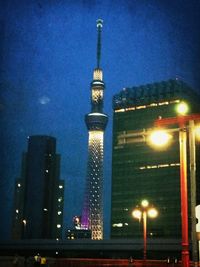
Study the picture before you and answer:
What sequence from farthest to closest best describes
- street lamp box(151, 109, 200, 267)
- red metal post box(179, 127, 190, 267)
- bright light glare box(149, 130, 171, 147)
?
1. bright light glare box(149, 130, 171, 147)
2. street lamp box(151, 109, 200, 267)
3. red metal post box(179, 127, 190, 267)

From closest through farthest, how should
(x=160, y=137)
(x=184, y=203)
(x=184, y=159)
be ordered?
(x=184, y=203) → (x=184, y=159) → (x=160, y=137)

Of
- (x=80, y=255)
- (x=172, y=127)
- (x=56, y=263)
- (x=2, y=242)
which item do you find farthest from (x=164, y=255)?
(x=172, y=127)

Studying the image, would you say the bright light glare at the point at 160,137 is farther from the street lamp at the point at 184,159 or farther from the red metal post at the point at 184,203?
the red metal post at the point at 184,203

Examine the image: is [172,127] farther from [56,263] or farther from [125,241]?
[125,241]

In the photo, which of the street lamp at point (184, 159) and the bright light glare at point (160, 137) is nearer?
the street lamp at point (184, 159)

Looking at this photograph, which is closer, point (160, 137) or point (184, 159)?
point (184, 159)

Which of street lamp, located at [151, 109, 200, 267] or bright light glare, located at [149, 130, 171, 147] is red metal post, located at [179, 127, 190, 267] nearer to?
street lamp, located at [151, 109, 200, 267]

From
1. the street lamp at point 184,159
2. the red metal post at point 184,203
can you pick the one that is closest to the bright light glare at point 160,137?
the street lamp at point 184,159

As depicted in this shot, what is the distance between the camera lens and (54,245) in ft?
516

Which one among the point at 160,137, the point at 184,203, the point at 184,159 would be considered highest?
the point at 160,137

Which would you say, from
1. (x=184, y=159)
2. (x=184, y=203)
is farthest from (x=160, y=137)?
(x=184, y=203)

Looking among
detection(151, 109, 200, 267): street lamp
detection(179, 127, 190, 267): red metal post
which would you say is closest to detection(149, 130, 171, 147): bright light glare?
detection(151, 109, 200, 267): street lamp

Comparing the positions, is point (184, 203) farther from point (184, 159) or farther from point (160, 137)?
point (160, 137)

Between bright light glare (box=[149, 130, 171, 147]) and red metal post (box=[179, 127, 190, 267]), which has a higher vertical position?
bright light glare (box=[149, 130, 171, 147])
